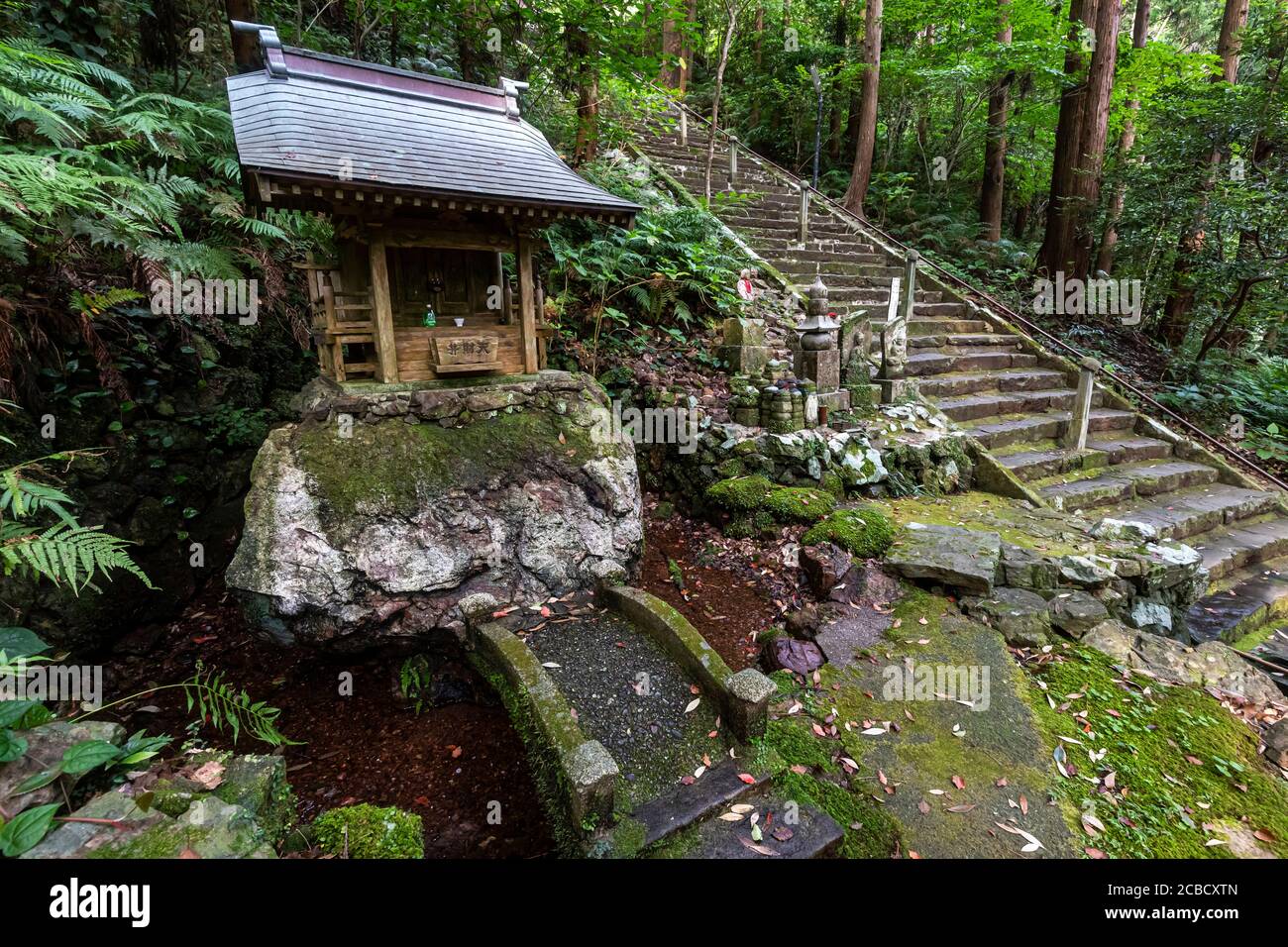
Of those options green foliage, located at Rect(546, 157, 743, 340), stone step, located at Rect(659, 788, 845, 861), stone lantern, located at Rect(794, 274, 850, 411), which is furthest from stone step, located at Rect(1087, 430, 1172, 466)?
stone step, located at Rect(659, 788, 845, 861)

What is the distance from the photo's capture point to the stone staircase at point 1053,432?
252 inches

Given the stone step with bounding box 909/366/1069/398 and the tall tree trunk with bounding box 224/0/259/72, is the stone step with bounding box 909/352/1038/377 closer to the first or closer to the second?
the stone step with bounding box 909/366/1069/398

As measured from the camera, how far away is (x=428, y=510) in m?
4.88

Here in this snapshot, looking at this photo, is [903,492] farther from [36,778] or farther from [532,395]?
[36,778]

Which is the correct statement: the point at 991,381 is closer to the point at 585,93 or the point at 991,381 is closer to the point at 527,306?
the point at 527,306

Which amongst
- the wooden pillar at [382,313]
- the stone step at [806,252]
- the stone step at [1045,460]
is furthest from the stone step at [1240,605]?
the wooden pillar at [382,313]

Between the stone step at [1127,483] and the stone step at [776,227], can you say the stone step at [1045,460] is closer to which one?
the stone step at [1127,483]

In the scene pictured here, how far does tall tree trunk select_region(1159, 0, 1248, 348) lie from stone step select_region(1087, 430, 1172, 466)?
3.56 metres

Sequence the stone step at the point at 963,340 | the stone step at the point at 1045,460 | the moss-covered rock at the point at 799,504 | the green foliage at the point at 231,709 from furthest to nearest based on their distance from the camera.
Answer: the stone step at the point at 963,340
the stone step at the point at 1045,460
the moss-covered rock at the point at 799,504
the green foliage at the point at 231,709

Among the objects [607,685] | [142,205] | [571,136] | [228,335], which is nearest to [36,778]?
[607,685]

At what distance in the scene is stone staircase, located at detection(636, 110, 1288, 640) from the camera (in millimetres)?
6398

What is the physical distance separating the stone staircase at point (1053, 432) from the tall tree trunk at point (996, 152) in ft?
13.7

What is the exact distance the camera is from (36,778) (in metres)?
2.55

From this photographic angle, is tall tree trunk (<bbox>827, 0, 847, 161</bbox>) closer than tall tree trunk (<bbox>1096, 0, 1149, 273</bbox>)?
No
